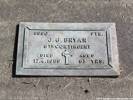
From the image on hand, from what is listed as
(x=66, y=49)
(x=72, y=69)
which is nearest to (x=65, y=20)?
(x=66, y=49)

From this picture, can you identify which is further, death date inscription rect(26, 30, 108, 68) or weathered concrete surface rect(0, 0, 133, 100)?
death date inscription rect(26, 30, 108, 68)

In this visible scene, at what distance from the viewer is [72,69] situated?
295 centimetres

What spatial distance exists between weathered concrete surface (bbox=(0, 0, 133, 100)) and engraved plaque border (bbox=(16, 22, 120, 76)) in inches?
2.3

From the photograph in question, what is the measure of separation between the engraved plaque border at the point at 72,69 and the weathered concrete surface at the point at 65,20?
0.06 meters

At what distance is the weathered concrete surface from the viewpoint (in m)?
2.85

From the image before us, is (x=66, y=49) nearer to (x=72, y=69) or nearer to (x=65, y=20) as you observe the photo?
(x=72, y=69)

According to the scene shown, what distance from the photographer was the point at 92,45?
10.1 ft

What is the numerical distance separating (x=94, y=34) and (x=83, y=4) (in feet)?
1.53

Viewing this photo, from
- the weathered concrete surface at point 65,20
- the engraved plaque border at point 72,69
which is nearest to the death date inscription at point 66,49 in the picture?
the engraved plaque border at point 72,69

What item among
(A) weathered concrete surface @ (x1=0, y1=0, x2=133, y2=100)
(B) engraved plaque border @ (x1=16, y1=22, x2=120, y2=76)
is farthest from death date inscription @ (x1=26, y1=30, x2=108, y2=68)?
(A) weathered concrete surface @ (x1=0, y1=0, x2=133, y2=100)

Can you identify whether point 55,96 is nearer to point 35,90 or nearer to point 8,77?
point 35,90

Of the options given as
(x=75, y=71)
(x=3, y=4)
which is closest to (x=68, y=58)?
(x=75, y=71)

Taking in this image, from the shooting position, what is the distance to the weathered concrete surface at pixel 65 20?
2.85 m

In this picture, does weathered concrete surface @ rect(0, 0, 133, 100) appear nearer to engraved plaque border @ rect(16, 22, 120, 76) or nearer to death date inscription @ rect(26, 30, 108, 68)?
engraved plaque border @ rect(16, 22, 120, 76)
